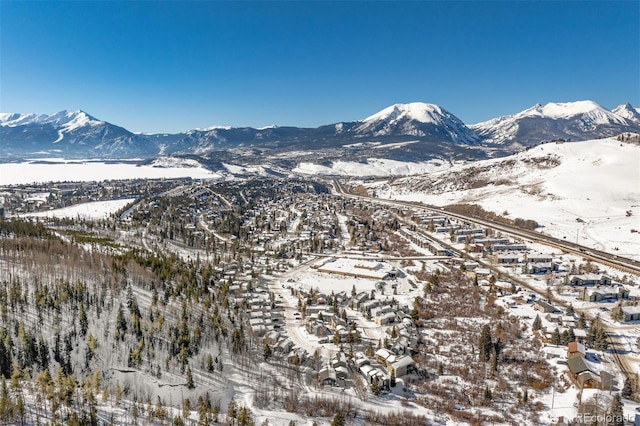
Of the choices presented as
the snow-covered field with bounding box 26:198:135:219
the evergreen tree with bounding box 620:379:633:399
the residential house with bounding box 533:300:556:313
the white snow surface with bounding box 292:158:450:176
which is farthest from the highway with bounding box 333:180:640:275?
the white snow surface with bounding box 292:158:450:176

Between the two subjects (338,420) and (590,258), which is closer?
(338,420)

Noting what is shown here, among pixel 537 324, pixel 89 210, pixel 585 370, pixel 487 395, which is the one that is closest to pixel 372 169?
pixel 89 210

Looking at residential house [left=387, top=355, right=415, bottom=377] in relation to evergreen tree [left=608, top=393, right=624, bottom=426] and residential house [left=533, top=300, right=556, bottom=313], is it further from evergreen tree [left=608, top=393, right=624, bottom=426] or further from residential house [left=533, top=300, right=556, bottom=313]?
residential house [left=533, top=300, right=556, bottom=313]

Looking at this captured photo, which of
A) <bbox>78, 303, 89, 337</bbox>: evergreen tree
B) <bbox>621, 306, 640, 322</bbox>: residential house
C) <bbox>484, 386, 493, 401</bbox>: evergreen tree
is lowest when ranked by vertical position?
<bbox>484, 386, 493, 401</bbox>: evergreen tree

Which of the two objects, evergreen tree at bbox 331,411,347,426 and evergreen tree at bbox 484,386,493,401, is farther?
evergreen tree at bbox 484,386,493,401

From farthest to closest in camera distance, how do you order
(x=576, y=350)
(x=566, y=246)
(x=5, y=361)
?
(x=566, y=246) < (x=576, y=350) < (x=5, y=361)

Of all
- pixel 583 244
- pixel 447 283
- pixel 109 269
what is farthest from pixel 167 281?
pixel 583 244

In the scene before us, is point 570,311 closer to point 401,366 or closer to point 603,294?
point 603,294

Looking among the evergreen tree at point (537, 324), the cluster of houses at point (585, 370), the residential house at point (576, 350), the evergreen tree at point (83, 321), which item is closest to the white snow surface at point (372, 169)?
the evergreen tree at point (537, 324)

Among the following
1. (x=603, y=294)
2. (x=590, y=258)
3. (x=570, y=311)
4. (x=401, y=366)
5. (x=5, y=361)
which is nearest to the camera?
(x=5, y=361)
